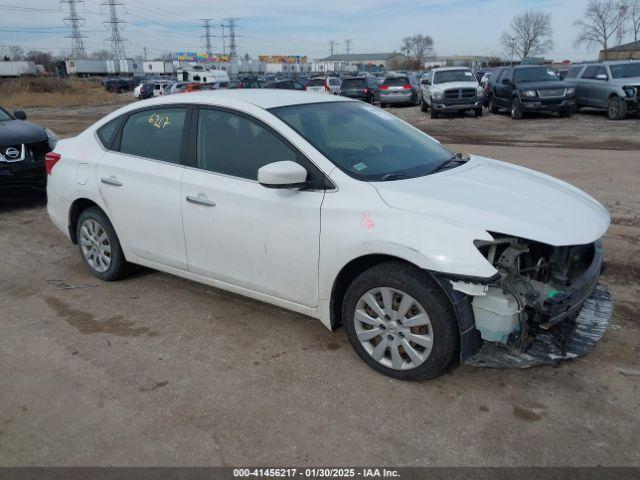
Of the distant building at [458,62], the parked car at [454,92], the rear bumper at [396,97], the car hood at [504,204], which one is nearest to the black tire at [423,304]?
the car hood at [504,204]

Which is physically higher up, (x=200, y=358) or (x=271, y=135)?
(x=271, y=135)

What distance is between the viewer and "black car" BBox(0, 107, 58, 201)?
7.71 meters

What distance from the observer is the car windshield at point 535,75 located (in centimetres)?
1884

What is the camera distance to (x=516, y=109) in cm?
1916

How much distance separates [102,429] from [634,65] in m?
19.4

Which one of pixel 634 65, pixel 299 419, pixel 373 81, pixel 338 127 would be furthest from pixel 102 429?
pixel 373 81

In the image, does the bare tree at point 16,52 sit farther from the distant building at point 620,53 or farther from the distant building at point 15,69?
the distant building at point 620,53

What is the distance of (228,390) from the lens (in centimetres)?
340

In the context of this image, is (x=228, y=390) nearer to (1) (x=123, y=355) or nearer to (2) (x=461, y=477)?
(1) (x=123, y=355)

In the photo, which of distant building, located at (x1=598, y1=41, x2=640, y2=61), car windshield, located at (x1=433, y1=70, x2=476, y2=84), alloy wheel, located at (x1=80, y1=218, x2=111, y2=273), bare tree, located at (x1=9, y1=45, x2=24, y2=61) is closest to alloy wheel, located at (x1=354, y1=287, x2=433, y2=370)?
alloy wheel, located at (x1=80, y1=218, x2=111, y2=273)

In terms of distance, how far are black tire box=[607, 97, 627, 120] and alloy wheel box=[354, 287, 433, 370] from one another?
17.4 m

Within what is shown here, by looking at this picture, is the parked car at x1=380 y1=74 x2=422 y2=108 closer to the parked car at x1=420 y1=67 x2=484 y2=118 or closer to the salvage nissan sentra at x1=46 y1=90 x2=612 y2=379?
the parked car at x1=420 y1=67 x2=484 y2=118

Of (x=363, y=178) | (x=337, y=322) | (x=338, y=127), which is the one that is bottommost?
(x=337, y=322)

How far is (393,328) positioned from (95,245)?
311 centimetres
